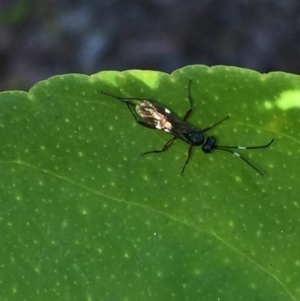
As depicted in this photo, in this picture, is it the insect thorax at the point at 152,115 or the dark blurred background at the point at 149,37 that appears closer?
the insect thorax at the point at 152,115

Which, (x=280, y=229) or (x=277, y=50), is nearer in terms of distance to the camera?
(x=280, y=229)

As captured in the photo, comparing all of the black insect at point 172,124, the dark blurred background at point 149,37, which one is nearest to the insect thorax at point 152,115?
the black insect at point 172,124

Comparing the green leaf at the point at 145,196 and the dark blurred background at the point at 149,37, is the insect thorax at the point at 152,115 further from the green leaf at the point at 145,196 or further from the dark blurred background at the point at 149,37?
the dark blurred background at the point at 149,37

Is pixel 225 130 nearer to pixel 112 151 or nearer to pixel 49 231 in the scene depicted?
pixel 112 151

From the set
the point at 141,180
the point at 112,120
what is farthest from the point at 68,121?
the point at 141,180

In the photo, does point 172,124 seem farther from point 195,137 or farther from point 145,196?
point 145,196

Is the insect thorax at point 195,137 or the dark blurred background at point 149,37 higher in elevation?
the insect thorax at point 195,137

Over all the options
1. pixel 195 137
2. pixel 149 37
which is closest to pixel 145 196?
pixel 195 137
